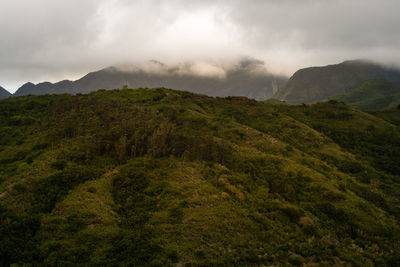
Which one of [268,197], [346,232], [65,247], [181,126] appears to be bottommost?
[346,232]

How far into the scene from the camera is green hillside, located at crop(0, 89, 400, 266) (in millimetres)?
14984

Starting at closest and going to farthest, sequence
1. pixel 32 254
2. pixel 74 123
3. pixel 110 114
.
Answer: pixel 32 254
pixel 74 123
pixel 110 114

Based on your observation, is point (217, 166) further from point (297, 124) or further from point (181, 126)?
point (297, 124)

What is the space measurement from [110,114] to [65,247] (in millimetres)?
30597

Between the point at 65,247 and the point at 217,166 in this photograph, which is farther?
the point at 217,166

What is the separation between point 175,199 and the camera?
20719 millimetres

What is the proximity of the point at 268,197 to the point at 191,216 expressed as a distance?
9.83 m

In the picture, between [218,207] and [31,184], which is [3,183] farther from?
[218,207]

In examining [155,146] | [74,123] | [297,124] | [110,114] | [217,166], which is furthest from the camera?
[297,124]

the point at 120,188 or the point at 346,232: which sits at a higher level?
the point at 120,188

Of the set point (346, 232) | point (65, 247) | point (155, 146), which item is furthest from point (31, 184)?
point (346, 232)

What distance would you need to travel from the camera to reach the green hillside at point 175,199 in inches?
590

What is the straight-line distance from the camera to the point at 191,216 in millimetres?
18375

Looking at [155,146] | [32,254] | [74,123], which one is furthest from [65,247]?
[74,123]
